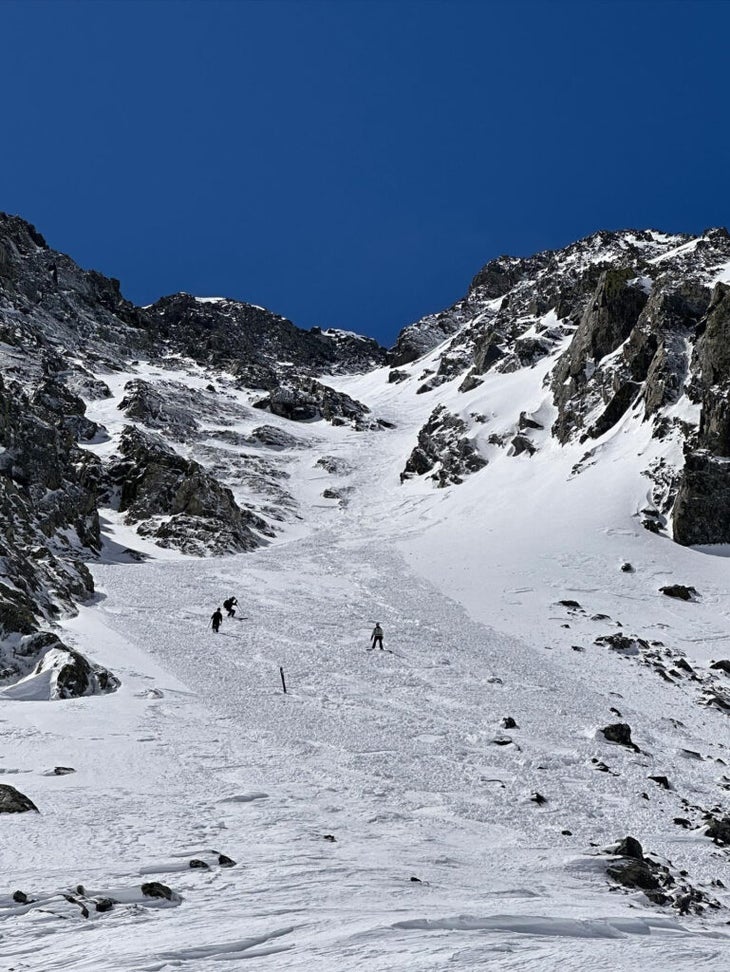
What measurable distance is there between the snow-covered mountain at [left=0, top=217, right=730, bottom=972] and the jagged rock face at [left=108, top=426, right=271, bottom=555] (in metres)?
0.35

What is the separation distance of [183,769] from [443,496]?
57127 mm

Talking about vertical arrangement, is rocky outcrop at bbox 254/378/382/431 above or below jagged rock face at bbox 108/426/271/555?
above

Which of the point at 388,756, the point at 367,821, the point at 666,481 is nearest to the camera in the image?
the point at 367,821

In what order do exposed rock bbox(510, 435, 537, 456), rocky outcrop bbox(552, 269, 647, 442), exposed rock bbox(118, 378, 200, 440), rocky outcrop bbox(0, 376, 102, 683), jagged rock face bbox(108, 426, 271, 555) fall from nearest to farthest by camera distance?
rocky outcrop bbox(0, 376, 102, 683) < jagged rock face bbox(108, 426, 271, 555) < rocky outcrop bbox(552, 269, 647, 442) < exposed rock bbox(510, 435, 537, 456) < exposed rock bbox(118, 378, 200, 440)

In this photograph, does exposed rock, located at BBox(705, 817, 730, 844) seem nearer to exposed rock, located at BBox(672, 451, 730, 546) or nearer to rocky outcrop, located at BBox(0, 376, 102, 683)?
rocky outcrop, located at BBox(0, 376, 102, 683)

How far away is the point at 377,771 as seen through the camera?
16656mm

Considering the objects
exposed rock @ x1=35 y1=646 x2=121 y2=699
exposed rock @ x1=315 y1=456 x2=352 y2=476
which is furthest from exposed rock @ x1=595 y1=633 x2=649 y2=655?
exposed rock @ x1=315 y1=456 x2=352 y2=476

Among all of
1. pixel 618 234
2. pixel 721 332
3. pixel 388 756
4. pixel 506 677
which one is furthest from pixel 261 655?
pixel 618 234

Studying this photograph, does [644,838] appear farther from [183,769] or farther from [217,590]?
[217,590]

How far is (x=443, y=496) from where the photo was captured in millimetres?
71250

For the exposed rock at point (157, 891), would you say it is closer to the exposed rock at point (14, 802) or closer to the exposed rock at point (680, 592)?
the exposed rock at point (14, 802)

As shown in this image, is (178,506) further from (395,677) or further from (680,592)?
(395,677)

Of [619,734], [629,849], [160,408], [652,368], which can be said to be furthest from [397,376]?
[629,849]

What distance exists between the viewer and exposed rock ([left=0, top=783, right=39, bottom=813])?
38.4 ft
